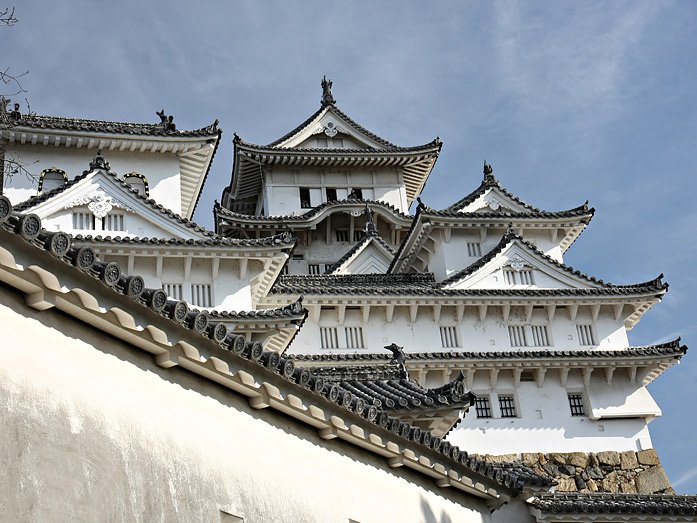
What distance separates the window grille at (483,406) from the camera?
36500mm

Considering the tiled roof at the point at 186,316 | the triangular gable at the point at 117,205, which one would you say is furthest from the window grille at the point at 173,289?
the tiled roof at the point at 186,316

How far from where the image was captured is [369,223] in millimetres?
47031

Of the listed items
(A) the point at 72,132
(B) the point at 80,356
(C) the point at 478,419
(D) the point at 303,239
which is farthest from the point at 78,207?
(B) the point at 80,356

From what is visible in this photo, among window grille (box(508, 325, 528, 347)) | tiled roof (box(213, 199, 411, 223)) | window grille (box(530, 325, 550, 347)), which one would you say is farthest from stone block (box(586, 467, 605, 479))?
tiled roof (box(213, 199, 411, 223))

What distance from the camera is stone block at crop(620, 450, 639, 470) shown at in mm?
36972

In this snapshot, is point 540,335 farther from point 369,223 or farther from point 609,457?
point 369,223

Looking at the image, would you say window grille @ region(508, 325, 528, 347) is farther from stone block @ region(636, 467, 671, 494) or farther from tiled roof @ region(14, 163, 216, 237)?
tiled roof @ region(14, 163, 216, 237)

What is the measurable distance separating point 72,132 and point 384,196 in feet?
71.7

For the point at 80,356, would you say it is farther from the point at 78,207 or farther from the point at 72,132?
the point at 72,132

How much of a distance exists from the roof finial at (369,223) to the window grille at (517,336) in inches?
396

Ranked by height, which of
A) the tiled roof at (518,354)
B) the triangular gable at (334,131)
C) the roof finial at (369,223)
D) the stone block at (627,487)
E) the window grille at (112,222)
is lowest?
the stone block at (627,487)

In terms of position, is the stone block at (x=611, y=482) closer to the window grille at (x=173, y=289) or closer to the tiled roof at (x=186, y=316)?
the window grille at (x=173, y=289)

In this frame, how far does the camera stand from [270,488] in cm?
1073

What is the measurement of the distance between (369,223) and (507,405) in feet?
43.6
